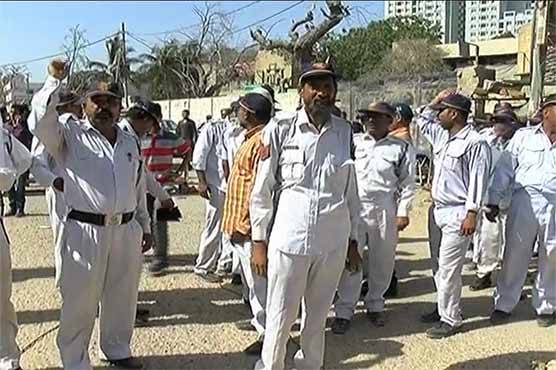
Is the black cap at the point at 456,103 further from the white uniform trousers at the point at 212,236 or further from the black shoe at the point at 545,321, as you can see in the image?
the white uniform trousers at the point at 212,236

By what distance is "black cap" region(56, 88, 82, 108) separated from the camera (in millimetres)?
4037

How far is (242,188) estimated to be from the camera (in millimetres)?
4773

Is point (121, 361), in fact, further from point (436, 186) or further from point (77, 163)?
point (436, 186)

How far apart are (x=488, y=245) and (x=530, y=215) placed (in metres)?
1.57

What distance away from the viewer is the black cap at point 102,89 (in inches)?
163

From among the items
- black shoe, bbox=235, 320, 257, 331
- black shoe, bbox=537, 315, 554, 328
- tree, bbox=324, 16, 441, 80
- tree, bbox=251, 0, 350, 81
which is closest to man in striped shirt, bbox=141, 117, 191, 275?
black shoe, bbox=235, 320, 257, 331

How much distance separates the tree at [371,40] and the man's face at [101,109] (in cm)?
4014

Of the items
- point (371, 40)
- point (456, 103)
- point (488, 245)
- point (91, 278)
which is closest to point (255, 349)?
point (91, 278)

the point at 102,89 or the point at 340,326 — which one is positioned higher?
the point at 102,89

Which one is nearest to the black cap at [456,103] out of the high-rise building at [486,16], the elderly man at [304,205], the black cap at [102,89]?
the elderly man at [304,205]

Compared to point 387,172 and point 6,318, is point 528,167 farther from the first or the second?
point 6,318

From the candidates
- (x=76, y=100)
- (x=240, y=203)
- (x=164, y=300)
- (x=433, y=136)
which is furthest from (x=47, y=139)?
(x=433, y=136)

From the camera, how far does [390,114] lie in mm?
5797

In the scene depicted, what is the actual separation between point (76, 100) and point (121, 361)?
1907 mm
